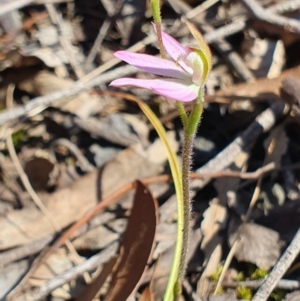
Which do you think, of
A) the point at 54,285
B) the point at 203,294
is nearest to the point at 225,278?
the point at 203,294

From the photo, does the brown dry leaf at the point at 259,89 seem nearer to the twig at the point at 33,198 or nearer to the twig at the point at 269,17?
the twig at the point at 269,17

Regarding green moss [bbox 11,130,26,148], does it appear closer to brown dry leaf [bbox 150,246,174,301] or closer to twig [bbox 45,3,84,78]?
twig [bbox 45,3,84,78]

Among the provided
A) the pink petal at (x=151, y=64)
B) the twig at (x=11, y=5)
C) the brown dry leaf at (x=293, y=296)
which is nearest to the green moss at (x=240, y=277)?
the brown dry leaf at (x=293, y=296)

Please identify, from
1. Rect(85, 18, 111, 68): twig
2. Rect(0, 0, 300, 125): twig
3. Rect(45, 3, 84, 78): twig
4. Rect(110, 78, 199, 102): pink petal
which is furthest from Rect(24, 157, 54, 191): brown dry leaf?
Rect(110, 78, 199, 102): pink petal

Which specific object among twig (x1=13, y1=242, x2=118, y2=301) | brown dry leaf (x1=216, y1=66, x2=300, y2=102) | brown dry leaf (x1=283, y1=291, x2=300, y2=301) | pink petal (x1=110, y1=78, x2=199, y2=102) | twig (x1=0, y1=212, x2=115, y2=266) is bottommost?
brown dry leaf (x1=283, y1=291, x2=300, y2=301)

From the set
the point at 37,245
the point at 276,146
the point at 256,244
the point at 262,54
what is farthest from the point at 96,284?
the point at 262,54

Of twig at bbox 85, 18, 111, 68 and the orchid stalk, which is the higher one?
the orchid stalk
